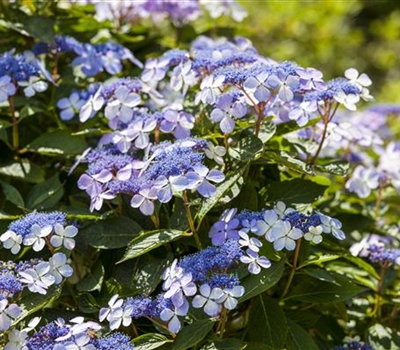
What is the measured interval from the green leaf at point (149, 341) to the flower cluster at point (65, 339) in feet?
0.13

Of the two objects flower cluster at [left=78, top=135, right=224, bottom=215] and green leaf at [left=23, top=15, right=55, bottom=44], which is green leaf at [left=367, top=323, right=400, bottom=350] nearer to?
flower cluster at [left=78, top=135, right=224, bottom=215]

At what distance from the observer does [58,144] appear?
6.28 ft

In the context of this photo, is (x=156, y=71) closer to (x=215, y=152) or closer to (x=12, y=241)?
(x=215, y=152)

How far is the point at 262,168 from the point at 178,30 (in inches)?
32.1

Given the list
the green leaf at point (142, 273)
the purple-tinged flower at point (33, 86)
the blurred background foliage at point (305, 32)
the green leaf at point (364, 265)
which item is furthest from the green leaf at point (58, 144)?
the blurred background foliage at point (305, 32)

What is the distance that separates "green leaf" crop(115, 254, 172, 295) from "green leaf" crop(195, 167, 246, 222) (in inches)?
5.3

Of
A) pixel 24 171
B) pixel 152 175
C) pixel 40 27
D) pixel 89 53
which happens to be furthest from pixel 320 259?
pixel 40 27

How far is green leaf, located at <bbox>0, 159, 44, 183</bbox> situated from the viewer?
190 cm

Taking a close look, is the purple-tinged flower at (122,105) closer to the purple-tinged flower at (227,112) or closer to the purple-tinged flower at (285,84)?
the purple-tinged flower at (227,112)

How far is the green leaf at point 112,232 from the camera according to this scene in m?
1.67

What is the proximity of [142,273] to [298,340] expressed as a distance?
0.35 m

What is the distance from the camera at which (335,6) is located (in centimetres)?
393

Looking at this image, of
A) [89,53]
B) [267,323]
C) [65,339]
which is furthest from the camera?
[89,53]

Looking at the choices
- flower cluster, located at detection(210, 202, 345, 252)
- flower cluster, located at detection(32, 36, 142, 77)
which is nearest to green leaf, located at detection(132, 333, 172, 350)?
flower cluster, located at detection(210, 202, 345, 252)
